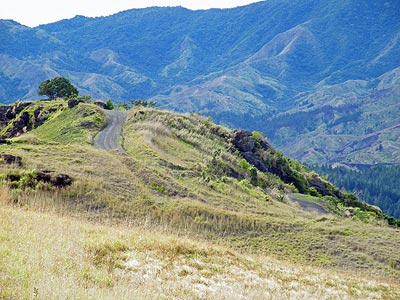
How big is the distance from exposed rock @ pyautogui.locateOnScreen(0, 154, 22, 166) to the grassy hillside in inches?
11.2

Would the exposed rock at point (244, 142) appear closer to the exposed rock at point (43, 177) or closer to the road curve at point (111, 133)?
the road curve at point (111, 133)

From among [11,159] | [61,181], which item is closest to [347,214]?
[61,181]

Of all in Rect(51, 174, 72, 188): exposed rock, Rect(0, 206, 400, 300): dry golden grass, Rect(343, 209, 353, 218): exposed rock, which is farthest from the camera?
Rect(343, 209, 353, 218): exposed rock

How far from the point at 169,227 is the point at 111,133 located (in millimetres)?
30860

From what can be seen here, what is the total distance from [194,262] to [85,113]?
4687cm

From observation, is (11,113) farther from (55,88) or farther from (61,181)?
(61,181)

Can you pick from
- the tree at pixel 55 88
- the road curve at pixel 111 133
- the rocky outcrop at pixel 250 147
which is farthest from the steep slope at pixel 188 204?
the tree at pixel 55 88

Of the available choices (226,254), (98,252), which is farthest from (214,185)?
(98,252)

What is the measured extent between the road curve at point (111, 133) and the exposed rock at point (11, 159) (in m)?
15.4

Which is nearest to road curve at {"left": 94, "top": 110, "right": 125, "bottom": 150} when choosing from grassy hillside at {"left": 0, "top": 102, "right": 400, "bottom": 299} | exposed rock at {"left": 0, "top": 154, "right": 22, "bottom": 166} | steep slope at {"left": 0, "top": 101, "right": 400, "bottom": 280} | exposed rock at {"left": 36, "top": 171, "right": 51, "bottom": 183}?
grassy hillside at {"left": 0, "top": 102, "right": 400, "bottom": 299}

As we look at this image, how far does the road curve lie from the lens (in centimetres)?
4234

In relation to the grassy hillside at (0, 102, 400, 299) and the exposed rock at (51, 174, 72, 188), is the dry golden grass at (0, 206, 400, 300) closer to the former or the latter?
the grassy hillside at (0, 102, 400, 299)

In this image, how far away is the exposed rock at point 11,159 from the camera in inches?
959

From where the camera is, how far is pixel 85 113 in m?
56.9
